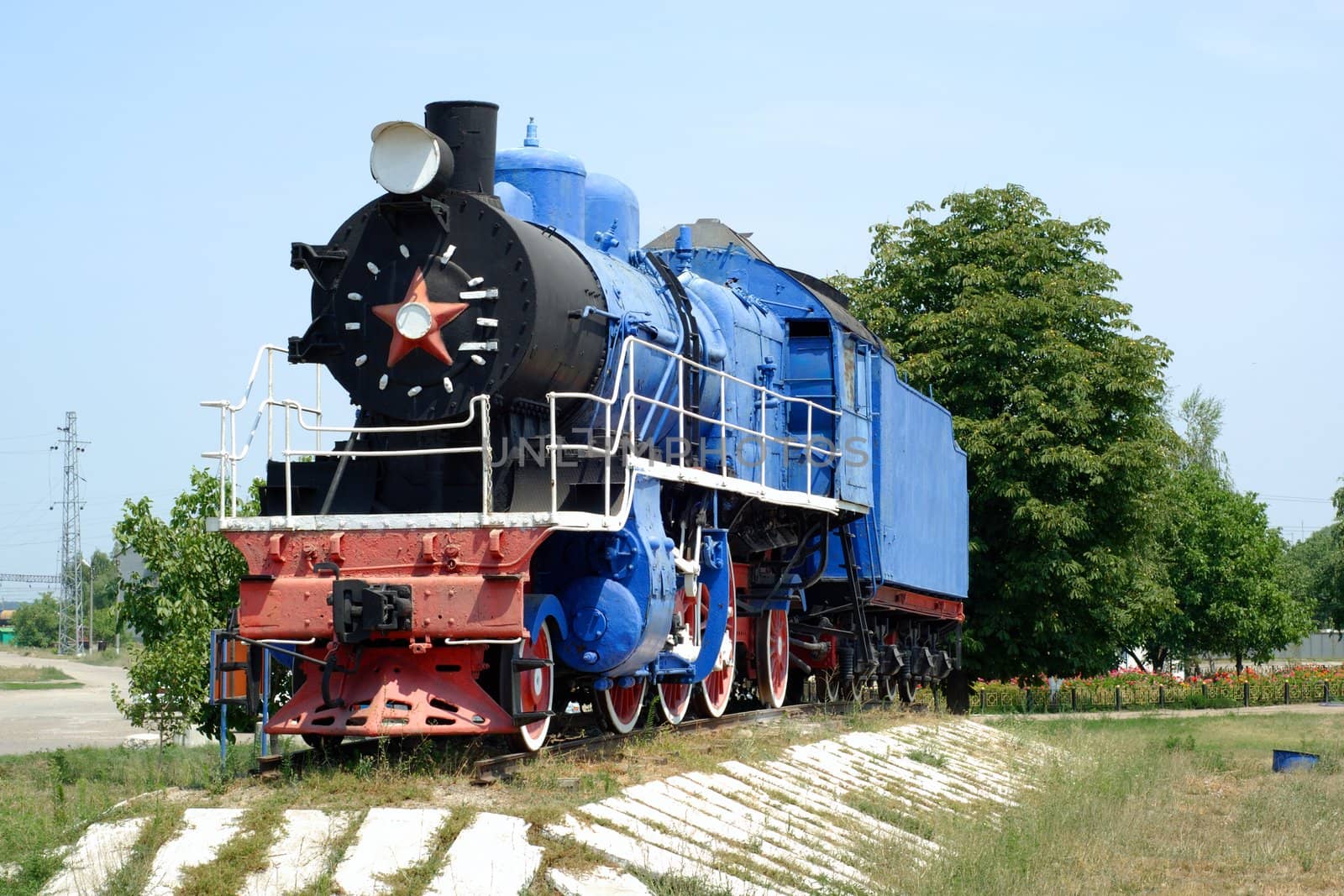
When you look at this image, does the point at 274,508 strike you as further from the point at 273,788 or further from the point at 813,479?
the point at 813,479

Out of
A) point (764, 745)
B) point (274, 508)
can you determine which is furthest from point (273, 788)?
point (764, 745)

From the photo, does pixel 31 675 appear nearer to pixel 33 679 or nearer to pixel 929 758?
pixel 33 679

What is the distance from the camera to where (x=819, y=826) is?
410 inches

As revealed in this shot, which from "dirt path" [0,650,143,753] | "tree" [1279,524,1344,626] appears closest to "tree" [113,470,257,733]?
"dirt path" [0,650,143,753]

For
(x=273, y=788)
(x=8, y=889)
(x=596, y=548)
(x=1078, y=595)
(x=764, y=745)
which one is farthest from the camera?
(x=1078, y=595)

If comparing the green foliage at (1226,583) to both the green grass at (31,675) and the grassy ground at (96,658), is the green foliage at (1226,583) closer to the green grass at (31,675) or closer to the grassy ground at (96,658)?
the green grass at (31,675)

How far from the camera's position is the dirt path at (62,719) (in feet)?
90.0

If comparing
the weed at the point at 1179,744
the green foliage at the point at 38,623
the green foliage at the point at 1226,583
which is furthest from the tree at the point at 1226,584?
the green foliage at the point at 38,623

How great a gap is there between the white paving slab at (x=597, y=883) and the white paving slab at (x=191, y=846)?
1871 millimetres

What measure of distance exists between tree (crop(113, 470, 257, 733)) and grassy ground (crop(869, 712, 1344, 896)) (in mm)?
9081

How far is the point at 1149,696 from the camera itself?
1601 inches

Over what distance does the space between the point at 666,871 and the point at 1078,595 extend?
69.0 ft

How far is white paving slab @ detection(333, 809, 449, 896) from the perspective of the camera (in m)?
7.76

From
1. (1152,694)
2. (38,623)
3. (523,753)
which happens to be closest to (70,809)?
(523,753)
